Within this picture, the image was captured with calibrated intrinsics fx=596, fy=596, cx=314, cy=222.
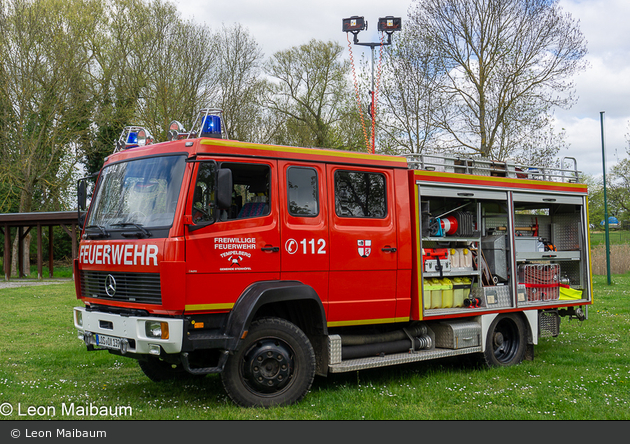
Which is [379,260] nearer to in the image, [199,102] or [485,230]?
[485,230]

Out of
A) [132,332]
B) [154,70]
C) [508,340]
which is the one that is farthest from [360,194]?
[154,70]

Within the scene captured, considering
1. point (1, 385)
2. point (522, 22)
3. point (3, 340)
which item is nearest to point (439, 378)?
point (1, 385)

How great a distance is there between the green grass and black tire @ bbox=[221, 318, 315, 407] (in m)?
0.17

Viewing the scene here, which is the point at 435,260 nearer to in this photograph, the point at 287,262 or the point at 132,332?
the point at 287,262

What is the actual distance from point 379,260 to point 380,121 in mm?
18542

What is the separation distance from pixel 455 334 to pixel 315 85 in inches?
1107

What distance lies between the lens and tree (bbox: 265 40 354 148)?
33594 millimetres

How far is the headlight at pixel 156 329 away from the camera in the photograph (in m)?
5.64

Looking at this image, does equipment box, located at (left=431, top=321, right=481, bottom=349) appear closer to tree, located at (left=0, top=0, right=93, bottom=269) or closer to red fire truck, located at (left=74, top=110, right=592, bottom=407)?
red fire truck, located at (left=74, top=110, right=592, bottom=407)

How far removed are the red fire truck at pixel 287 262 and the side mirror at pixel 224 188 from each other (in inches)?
0.5

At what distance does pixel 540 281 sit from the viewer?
9234 mm

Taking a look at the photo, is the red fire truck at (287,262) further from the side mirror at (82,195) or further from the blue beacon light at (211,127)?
the side mirror at (82,195)

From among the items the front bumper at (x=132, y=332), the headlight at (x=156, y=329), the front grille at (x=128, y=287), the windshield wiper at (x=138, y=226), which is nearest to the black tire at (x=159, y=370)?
the front bumper at (x=132, y=332)

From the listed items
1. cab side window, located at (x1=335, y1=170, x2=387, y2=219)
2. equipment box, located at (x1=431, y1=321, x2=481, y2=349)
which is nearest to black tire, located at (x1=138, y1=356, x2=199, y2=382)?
cab side window, located at (x1=335, y1=170, x2=387, y2=219)
